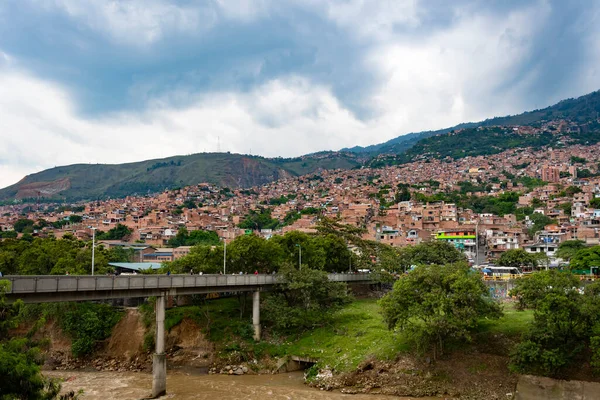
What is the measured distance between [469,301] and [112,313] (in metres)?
34.9

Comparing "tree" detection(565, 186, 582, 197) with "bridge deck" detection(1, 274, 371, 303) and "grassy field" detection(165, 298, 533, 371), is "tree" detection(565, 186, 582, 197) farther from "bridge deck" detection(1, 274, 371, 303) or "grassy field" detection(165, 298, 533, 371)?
"bridge deck" detection(1, 274, 371, 303)

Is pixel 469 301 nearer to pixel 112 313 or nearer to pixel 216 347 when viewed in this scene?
pixel 216 347

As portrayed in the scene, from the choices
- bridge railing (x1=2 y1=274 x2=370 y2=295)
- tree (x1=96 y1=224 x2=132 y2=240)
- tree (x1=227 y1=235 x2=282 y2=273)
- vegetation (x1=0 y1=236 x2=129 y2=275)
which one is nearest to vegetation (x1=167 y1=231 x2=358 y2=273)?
tree (x1=227 y1=235 x2=282 y2=273)

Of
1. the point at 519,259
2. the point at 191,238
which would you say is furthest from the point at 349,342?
the point at 191,238

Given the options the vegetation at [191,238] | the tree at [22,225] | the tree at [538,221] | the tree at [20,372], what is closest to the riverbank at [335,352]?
the tree at [20,372]

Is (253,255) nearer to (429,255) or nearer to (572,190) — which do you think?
(429,255)

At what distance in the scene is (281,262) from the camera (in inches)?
2088

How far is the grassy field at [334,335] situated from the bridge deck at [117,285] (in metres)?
4.69

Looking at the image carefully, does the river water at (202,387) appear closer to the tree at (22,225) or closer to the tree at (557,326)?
Result: the tree at (557,326)

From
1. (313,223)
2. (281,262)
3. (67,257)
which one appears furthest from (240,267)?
(313,223)

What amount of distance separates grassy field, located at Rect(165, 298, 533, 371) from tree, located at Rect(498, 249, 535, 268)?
36.0 m

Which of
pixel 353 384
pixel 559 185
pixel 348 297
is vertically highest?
pixel 559 185

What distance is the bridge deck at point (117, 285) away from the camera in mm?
29828

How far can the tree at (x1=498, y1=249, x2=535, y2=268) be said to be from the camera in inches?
3113
